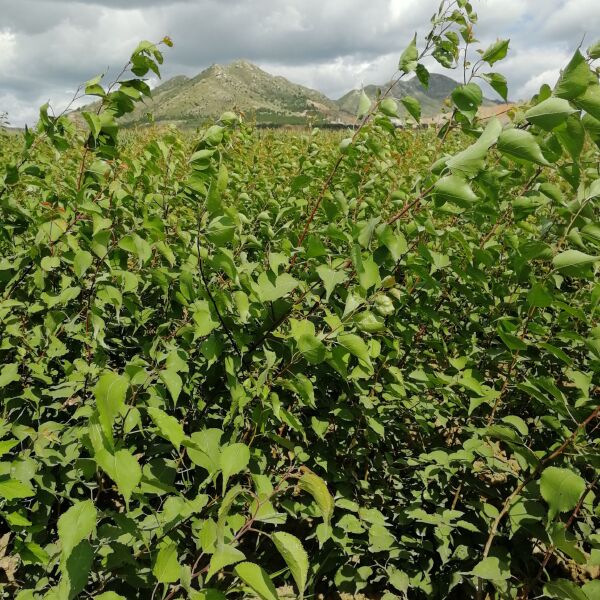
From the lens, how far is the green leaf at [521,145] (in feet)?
3.83

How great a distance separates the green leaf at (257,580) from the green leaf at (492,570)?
134 cm

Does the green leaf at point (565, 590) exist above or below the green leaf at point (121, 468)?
below

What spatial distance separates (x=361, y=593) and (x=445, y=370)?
1485 millimetres

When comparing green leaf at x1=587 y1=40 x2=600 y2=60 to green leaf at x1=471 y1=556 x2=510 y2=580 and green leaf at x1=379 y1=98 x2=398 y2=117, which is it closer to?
green leaf at x1=379 y1=98 x2=398 y2=117

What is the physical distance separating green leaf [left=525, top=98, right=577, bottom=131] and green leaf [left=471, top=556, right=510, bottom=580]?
5.99 ft

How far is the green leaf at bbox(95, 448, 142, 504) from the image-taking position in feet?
3.30

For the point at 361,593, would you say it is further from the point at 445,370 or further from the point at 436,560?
the point at 445,370

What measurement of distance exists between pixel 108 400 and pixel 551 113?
1.25m

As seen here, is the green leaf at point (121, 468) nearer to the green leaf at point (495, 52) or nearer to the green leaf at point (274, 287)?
the green leaf at point (274, 287)

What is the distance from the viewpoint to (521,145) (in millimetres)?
1181

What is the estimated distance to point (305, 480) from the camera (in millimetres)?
1297

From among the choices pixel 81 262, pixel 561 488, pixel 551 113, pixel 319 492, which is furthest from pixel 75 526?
pixel 551 113

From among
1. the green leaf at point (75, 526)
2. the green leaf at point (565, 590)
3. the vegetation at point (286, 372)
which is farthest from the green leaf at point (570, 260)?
the green leaf at point (75, 526)


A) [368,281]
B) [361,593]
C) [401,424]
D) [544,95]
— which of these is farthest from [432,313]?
[361,593]
